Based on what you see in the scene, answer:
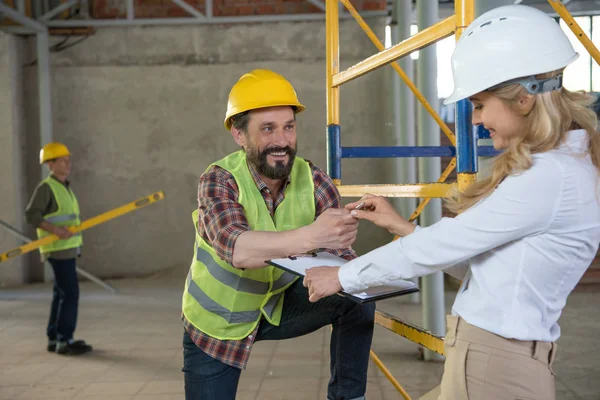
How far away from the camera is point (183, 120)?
1123cm

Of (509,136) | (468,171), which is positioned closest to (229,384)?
(468,171)

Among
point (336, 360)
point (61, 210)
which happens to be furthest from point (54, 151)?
point (336, 360)

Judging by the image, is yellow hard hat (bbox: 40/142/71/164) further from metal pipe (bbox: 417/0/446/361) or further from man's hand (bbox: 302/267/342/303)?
man's hand (bbox: 302/267/342/303)

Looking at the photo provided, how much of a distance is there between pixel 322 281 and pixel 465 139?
0.79 m

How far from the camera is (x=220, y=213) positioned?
8.02 feet

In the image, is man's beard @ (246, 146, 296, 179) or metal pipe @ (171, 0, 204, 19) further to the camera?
metal pipe @ (171, 0, 204, 19)

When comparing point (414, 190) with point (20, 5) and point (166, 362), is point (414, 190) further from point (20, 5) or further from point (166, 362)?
point (20, 5)

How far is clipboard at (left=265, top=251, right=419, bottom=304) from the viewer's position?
1997 mm

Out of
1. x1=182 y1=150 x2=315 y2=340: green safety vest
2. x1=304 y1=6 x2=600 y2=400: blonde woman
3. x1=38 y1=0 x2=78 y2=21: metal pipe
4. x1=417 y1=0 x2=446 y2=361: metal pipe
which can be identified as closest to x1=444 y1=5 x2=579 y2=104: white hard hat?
x1=304 y1=6 x2=600 y2=400: blonde woman

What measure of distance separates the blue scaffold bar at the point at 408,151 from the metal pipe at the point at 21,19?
7.83 m

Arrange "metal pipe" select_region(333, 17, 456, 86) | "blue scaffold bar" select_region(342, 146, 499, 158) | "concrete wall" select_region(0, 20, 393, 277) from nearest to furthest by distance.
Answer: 1. "metal pipe" select_region(333, 17, 456, 86)
2. "blue scaffold bar" select_region(342, 146, 499, 158)
3. "concrete wall" select_region(0, 20, 393, 277)

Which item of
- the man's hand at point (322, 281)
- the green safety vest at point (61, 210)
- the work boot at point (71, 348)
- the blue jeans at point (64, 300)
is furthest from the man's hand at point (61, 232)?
the man's hand at point (322, 281)

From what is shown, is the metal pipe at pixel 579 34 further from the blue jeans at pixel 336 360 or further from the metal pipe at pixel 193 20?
the metal pipe at pixel 193 20

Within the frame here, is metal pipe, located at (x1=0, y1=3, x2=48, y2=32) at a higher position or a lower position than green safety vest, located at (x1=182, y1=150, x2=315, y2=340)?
higher
